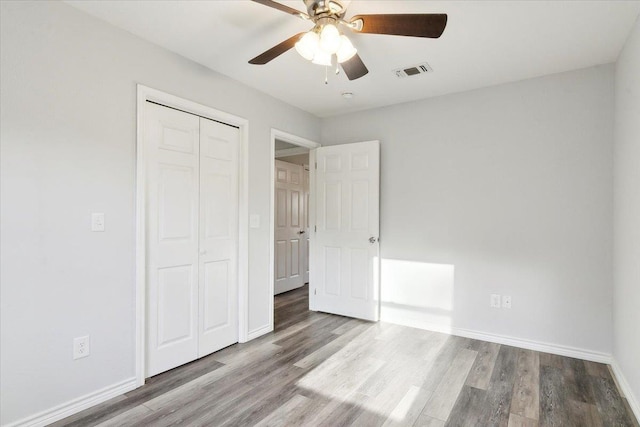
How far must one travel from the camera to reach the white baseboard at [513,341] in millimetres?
2815

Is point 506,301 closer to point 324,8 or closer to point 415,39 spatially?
point 415,39

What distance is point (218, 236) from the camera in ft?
9.98

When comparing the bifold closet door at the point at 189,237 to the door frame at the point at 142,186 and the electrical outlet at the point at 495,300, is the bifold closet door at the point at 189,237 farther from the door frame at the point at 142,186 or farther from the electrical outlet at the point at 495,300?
the electrical outlet at the point at 495,300

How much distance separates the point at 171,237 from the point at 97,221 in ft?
1.87

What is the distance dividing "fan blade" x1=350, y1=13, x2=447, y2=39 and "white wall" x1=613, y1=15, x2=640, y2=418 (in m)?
1.54

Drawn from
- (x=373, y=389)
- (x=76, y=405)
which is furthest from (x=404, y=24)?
(x=76, y=405)

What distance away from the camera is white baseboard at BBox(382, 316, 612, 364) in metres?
2.82

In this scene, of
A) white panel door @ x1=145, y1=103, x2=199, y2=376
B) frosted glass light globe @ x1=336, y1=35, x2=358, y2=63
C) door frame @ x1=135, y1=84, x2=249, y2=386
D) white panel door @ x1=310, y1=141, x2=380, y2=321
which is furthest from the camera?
white panel door @ x1=310, y1=141, x2=380, y2=321

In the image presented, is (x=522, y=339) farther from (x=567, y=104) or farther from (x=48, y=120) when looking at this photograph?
(x=48, y=120)

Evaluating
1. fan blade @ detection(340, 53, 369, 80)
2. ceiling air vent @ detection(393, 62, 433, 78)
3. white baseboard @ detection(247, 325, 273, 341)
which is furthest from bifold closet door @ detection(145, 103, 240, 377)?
ceiling air vent @ detection(393, 62, 433, 78)

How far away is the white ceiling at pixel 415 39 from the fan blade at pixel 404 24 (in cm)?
37

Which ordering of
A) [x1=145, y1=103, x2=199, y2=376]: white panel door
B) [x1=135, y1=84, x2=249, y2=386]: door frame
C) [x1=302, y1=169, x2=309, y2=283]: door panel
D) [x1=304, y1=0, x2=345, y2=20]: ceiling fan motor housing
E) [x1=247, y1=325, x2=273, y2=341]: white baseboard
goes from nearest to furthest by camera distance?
[x1=304, y1=0, x2=345, y2=20]: ceiling fan motor housing → [x1=135, y1=84, x2=249, y2=386]: door frame → [x1=145, y1=103, x2=199, y2=376]: white panel door → [x1=247, y1=325, x2=273, y2=341]: white baseboard → [x1=302, y1=169, x2=309, y2=283]: door panel

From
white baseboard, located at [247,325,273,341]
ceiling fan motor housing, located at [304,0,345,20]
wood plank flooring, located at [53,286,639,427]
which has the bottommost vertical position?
wood plank flooring, located at [53,286,639,427]

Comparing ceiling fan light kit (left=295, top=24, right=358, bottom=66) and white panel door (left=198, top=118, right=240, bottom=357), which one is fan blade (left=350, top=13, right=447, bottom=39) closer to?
ceiling fan light kit (left=295, top=24, right=358, bottom=66)
